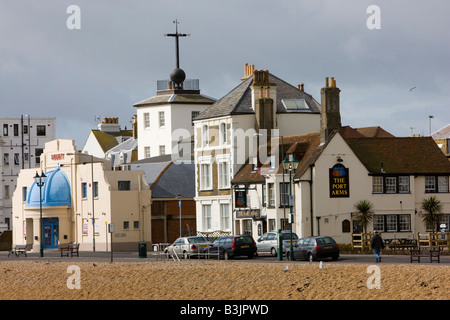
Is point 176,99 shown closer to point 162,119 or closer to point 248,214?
point 162,119

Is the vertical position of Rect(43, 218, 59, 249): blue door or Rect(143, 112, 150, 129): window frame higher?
Rect(143, 112, 150, 129): window frame

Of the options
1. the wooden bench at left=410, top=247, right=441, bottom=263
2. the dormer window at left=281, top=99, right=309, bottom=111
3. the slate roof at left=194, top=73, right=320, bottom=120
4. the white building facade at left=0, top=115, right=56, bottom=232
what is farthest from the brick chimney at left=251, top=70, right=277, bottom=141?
the white building facade at left=0, top=115, right=56, bottom=232

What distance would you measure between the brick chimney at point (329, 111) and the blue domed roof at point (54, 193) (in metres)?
29.3

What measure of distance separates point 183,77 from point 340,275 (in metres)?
68.2

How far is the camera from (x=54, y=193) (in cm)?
9225

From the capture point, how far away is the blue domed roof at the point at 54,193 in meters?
91.9

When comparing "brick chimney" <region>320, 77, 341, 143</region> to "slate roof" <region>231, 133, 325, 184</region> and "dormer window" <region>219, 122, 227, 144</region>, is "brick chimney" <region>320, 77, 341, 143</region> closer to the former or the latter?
"slate roof" <region>231, 133, 325, 184</region>

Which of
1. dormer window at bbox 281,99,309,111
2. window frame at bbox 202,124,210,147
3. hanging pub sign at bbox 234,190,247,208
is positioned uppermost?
dormer window at bbox 281,99,309,111

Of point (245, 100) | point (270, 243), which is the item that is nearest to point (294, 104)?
point (245, 100)

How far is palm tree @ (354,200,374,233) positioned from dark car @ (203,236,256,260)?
42.1 feet

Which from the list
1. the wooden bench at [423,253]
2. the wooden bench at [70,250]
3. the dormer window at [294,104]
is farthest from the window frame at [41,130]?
the wooden bench at [423,253]

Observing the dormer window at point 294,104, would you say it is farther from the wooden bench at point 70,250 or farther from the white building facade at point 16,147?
the white building facade at point 16,147

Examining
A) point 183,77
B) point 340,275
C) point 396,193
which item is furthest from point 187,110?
point 340,275

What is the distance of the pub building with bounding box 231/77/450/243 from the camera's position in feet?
235
